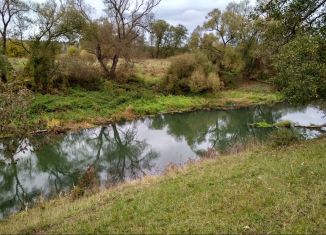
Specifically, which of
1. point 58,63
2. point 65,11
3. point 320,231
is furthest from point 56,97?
point 320,231

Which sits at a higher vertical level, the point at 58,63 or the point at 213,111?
the point at 58,63

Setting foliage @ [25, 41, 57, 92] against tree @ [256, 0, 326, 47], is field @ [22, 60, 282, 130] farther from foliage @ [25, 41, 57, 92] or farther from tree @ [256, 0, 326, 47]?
tree @ [256, 0, 326, 47]

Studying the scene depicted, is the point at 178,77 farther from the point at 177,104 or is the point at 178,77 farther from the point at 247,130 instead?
the point at 247,130

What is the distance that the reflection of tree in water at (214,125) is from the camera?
2703 cm

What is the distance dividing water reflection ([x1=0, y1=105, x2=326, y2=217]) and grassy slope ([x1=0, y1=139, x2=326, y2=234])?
330cm

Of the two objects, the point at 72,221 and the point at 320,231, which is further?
the point at 72,221

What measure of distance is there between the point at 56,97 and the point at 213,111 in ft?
51.6

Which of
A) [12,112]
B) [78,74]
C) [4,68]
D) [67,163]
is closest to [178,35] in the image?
[78,74]

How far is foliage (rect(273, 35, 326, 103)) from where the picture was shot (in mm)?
14625

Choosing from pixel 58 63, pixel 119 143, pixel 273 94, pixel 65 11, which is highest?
pixel 65 11

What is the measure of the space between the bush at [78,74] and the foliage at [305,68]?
86.7 feet

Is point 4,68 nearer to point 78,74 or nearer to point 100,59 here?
point 78,74

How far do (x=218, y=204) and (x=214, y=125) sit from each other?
24662 mm

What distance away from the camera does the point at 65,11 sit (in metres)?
37.9
